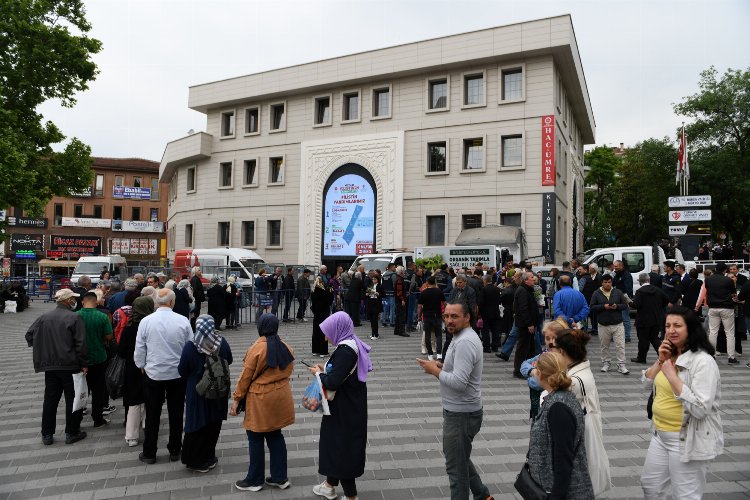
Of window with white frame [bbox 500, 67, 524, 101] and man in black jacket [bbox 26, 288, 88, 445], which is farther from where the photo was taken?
window with white frame [bbox 500, 67, 524, 101]

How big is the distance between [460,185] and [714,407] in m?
25.2

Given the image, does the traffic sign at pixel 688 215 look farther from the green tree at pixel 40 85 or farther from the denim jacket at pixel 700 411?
the green tree at pixel 40 85

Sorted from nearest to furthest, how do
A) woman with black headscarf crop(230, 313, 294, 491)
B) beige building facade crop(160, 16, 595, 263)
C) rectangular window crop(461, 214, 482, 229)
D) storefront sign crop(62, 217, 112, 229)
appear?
woman with black headscarf crop(230, 313, 294, 491) < beige building facade crop(160, 16, 595, 263) < rectangular window crop(461, 214, 482, 229) < storefront sign crop(62, 217, 112, 229)

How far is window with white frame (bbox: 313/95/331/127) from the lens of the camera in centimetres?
3239

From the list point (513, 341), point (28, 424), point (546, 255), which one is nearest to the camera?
point (28, 424)

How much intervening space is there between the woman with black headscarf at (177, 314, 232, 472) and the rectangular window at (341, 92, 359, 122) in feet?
90.1

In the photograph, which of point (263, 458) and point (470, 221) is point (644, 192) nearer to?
point (470, 221)

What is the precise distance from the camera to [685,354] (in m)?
3.62

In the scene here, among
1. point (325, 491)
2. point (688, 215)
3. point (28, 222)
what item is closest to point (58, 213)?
point (28, 222)

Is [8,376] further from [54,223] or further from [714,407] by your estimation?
[54,223]

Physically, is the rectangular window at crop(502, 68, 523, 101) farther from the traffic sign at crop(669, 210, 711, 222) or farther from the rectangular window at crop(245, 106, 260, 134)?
the rectangular window at crop(245, 106, 260, 134)

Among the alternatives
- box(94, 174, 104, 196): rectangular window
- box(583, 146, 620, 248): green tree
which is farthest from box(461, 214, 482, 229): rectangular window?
box(94, 174, 104, 196): rectangular window

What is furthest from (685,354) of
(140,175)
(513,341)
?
(140,175)

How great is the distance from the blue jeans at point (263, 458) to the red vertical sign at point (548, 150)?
2335cm
